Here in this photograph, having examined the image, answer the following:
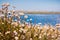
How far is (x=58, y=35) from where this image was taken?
7.36 ft

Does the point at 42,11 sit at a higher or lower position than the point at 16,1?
lower

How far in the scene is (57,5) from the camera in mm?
2559

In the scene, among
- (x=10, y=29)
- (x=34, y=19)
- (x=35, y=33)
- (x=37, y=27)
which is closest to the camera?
(x=10, y=29)

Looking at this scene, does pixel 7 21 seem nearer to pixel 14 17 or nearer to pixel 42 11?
pixel 14 17

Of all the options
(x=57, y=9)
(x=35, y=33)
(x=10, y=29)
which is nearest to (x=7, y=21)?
(x=10, y=29)

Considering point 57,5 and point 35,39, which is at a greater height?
point 57,5

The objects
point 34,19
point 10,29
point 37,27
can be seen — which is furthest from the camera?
point 34,19

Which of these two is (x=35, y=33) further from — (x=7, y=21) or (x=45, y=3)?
(x=45, y=3)

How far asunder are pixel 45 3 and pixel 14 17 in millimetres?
589

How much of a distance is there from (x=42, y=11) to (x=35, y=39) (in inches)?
23.3

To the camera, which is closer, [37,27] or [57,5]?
[37,27]

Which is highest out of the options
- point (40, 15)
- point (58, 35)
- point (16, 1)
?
point (16, 1)

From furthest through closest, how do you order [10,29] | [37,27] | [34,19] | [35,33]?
[34,19], [37,27], [35,33], [10,29]

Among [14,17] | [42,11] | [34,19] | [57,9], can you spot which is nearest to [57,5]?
[57,9]
